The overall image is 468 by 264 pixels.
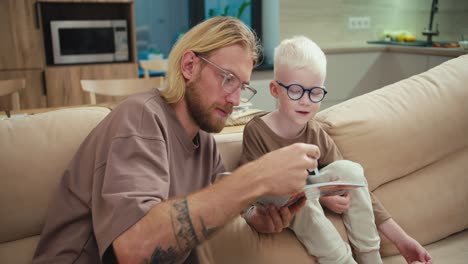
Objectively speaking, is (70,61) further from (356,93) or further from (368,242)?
(368,242)

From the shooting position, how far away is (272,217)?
1.33 metres

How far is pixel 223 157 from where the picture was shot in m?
1.62

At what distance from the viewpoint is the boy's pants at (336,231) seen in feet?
4.64

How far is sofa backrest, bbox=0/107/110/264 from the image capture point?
1.25m

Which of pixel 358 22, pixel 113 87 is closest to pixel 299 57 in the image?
pixel 113 87

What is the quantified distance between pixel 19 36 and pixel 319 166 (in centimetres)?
319

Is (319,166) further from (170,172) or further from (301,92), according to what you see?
(170,172)

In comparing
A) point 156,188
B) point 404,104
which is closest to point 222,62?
point 156,188

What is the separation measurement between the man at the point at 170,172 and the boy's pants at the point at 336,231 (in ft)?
0.49

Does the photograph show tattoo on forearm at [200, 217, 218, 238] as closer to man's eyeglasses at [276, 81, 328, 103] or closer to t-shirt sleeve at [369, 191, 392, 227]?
man's eyeglasses at [276, 81, 328, 103]

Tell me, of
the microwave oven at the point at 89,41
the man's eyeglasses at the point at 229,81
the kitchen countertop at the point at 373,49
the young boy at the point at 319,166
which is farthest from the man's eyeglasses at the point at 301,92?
the microwave oven at the point at 89,41

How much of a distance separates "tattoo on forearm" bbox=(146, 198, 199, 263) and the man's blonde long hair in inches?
15.0

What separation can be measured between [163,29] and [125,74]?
0.74m

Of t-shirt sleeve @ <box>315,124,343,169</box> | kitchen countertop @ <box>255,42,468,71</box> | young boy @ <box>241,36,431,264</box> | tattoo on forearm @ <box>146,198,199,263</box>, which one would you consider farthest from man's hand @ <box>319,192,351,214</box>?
kitchen countertop @ <box>255,42,468,71</box>
